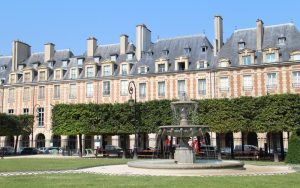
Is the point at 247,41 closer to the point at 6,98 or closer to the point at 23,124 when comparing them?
the point at 23,124

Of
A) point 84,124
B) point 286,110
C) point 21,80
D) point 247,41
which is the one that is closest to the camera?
point 286,110

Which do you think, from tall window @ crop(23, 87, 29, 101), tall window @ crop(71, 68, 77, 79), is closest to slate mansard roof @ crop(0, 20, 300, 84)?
tall window @ crop(71, 68, 77, 79)

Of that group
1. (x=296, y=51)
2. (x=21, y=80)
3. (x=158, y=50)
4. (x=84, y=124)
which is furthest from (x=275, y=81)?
(x=21, y=80)

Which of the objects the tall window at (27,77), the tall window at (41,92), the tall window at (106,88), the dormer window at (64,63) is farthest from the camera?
the tall window at (27,77)

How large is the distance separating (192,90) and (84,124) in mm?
14775

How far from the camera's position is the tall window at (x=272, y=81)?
40094mm

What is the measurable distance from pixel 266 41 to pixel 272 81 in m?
4.52

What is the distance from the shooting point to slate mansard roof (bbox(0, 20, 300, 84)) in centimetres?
4166

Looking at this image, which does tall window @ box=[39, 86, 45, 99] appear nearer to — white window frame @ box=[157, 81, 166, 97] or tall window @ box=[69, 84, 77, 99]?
tall window @ box=[69, 84, 77, 99]

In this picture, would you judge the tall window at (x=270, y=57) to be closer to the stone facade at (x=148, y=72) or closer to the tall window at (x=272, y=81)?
the stone facade at (x=148, y=72)

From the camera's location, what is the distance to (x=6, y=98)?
52812mm

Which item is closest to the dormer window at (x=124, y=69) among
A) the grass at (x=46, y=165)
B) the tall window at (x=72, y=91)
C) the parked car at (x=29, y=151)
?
the tall window at (x=72, y=91)

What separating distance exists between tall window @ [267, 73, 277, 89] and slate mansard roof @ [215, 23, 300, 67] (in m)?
1.52

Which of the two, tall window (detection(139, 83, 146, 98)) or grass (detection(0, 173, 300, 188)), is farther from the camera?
tall window (detection(139, 83, 146, 98))
